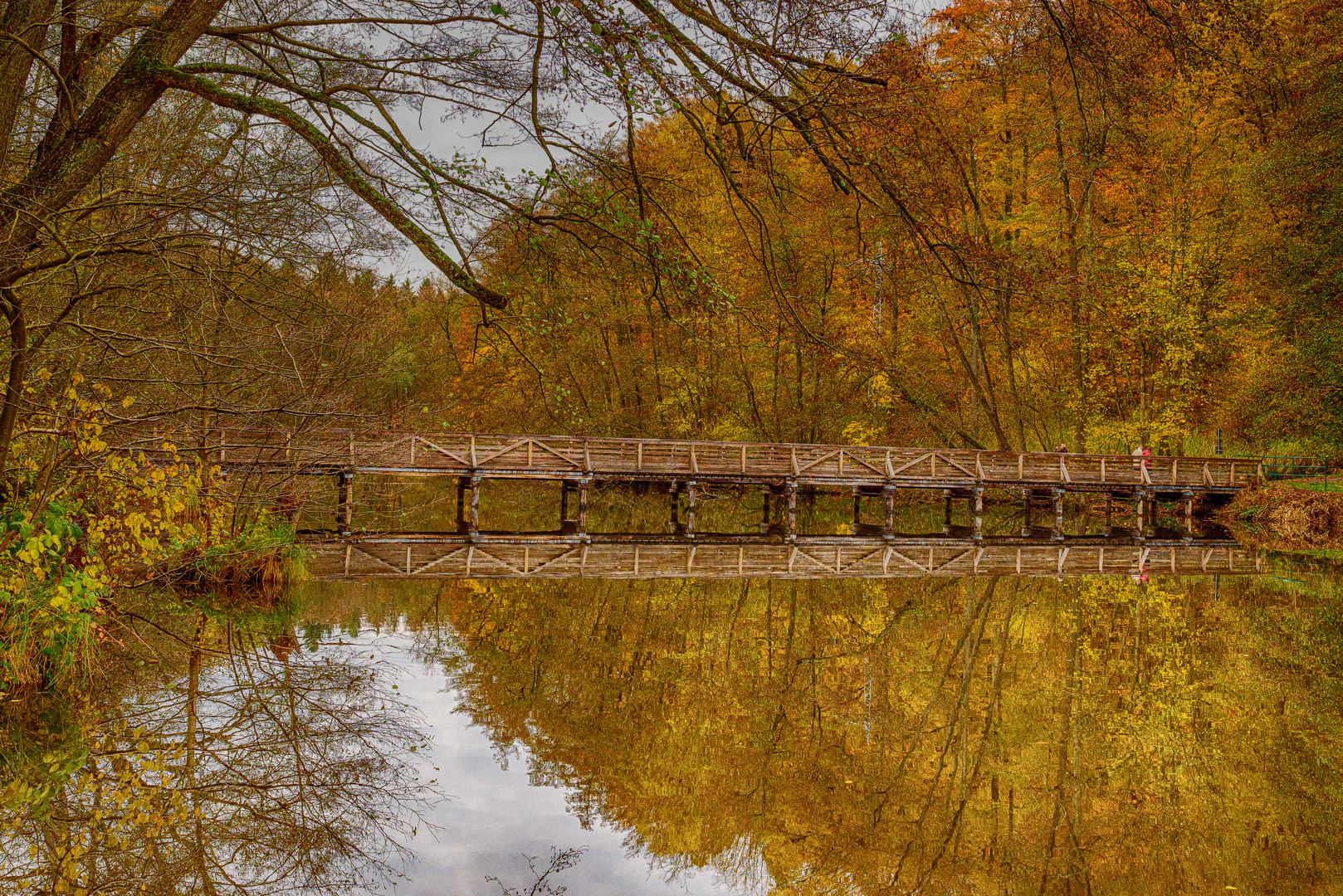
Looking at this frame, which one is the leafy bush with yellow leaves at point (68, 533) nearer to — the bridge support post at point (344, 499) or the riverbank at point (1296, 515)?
the bridge support post at point (344, 499)

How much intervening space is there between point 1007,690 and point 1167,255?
21334 millimetres

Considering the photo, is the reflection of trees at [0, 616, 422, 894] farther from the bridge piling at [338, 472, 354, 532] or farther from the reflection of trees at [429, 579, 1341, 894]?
the bridge piling at [338, 472, 354, 532]

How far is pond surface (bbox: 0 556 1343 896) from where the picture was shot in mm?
4398

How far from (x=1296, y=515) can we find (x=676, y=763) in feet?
73.5

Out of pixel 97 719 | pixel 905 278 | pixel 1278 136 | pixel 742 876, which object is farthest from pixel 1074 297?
pixel 1278 136

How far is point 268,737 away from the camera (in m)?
5.81

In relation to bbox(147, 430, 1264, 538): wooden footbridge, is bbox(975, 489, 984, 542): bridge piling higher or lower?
lower

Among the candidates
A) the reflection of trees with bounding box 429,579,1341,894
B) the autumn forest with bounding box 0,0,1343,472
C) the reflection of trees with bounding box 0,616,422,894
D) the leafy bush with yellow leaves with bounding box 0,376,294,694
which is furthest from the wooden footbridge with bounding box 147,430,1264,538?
the reflection of trees with bounding box 0,616,422,894

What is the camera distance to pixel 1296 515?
2267 cm

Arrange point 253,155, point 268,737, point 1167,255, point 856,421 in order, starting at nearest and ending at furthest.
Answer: point 268,737 → point 253,155 → point 1167,255 → point 856,421

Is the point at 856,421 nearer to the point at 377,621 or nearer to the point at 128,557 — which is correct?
the point at 377,621

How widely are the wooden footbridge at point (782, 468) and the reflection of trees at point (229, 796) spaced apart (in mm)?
11676

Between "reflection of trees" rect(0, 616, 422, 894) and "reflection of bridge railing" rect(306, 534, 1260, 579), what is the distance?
7187mm

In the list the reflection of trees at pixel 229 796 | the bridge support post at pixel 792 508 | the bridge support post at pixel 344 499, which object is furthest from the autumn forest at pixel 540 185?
the bridge support post at pixel 792 508
